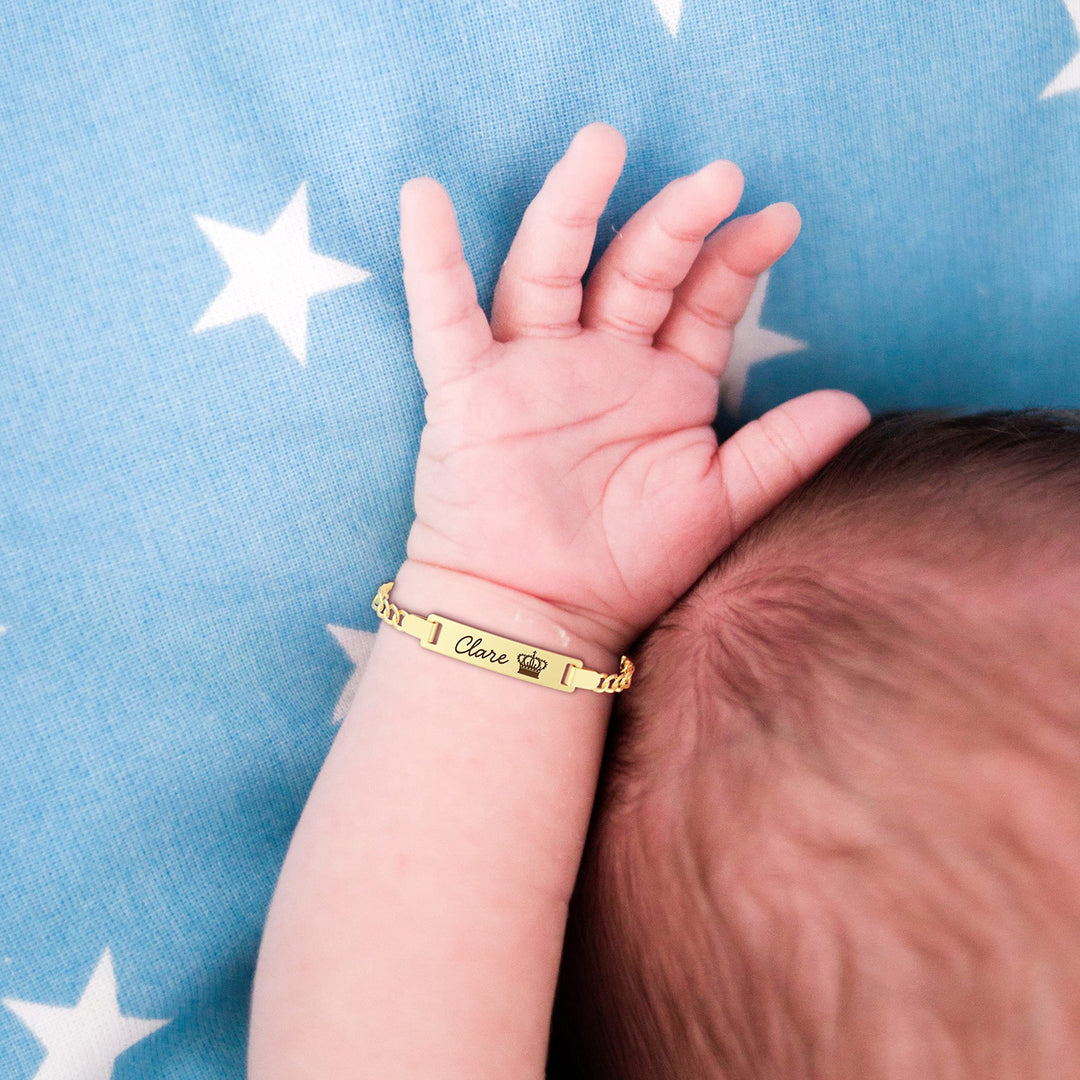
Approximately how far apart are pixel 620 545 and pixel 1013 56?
54 centimetres

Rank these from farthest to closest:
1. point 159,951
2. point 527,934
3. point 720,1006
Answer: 1. point 159,951
2. point 527,934
3. point 720,1006

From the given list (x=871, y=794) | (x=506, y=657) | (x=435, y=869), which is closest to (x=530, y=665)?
(x=506, y=657)

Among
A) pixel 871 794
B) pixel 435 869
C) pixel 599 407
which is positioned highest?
pixel 599 407

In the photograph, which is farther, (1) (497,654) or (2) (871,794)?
(1) (497,654)

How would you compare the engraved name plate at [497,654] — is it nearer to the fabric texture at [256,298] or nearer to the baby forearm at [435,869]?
the baby forearm at [435,869]

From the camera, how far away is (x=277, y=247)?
0.70m

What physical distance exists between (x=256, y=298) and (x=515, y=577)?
306mm

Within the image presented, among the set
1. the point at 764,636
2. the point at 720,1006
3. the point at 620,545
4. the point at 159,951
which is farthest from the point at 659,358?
the point at 159,951

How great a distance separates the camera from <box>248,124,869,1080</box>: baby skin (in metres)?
0.63

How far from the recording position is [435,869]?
0.65 m

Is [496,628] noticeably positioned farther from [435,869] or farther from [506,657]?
[435,869]

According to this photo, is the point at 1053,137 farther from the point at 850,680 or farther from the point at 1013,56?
the point at 850,680

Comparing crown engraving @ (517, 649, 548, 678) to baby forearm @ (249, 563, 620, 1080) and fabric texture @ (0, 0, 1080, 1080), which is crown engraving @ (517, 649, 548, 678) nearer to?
baby forearm @ (249, 563, 620, 1080)

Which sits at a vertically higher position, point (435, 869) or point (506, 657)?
point (506, 657)
